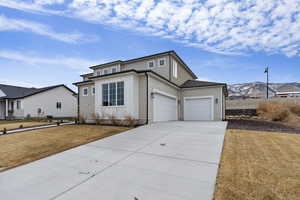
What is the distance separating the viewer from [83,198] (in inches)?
93.7

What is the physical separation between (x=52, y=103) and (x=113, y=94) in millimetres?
16836

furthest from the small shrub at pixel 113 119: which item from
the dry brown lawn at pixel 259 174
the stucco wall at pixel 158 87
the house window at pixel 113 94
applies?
the dry brown lawn at pixel 259 174

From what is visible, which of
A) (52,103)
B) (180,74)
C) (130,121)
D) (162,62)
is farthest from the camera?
(52,103)

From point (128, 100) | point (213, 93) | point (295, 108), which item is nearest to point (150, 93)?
point (128, 100)

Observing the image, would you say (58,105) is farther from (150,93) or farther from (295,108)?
(295,108)

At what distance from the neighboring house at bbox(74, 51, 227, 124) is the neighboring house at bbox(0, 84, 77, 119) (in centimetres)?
974

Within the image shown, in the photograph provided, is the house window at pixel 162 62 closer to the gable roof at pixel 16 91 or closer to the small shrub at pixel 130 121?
the small shrub at pixel 130 121

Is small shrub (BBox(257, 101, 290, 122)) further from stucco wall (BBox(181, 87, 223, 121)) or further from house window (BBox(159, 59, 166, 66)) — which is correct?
house window (BBox(159, 59, 166, 66))

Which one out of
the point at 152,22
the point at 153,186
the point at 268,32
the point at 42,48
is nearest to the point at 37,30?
the point at 42,48

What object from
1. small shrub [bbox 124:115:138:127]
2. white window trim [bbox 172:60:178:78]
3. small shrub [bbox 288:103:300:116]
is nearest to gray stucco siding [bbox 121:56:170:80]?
white window trim [bbox 172:60:178:78]

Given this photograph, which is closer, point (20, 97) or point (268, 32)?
point (268, 32)

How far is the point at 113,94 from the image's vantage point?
A: 35.8 feet

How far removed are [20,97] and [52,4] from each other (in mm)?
17626

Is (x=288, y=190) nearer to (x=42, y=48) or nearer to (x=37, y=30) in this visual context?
(x=37, y=30)
